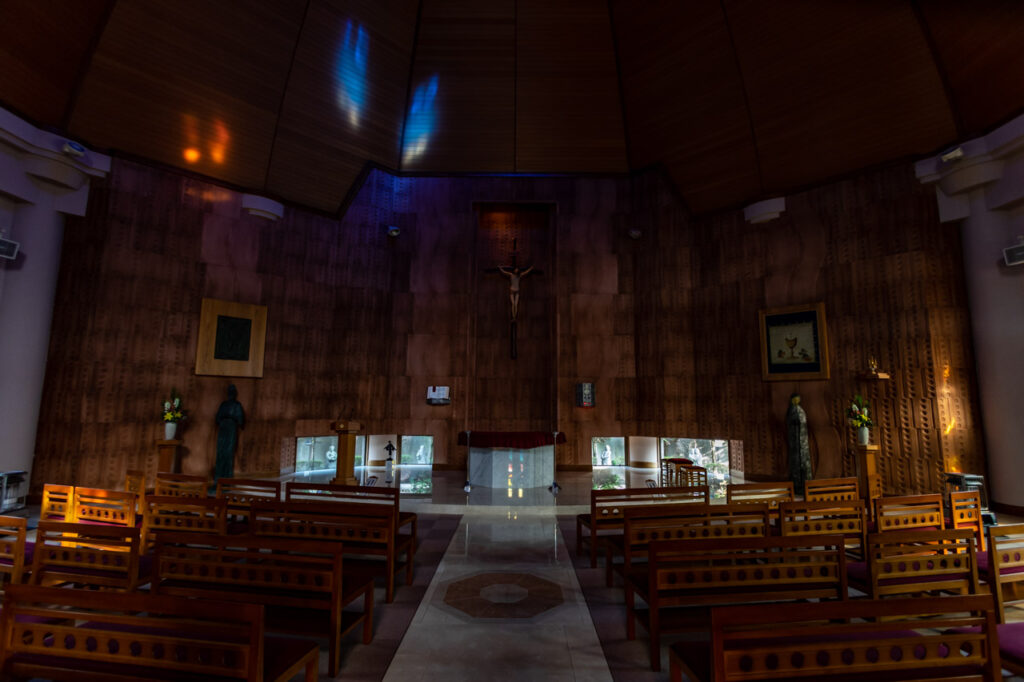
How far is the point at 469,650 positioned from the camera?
3070mm

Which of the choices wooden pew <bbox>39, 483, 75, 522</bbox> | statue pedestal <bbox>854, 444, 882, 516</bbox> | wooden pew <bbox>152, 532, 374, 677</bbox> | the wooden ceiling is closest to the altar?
statue pedestal <bbox>854, 444, 882, 516</bbox>

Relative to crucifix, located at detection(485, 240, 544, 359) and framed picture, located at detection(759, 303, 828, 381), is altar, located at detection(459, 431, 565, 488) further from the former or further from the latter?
framed picture, located at detection(759, 303, 828, 381)

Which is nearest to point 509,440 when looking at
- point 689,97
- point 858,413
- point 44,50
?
point 858,413

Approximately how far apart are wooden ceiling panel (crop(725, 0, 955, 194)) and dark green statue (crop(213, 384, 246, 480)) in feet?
39.1

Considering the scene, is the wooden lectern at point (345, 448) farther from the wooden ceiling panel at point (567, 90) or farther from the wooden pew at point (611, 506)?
the wooden ceiling panel at point (567, 90)

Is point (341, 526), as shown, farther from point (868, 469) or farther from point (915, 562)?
point (868, 469)

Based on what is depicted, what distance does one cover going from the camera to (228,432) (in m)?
9.52

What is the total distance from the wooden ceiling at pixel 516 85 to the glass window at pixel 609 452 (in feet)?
19.9

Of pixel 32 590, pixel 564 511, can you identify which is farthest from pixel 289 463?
pixel 32 590

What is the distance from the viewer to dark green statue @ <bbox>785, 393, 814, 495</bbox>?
895 centimetres

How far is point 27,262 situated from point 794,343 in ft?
44.6

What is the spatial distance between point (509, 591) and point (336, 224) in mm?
10071

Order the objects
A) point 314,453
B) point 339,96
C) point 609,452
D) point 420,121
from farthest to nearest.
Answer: point 609,452
point 420,121
point 314,453
point 339,96

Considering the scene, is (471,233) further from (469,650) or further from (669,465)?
(469,650)
